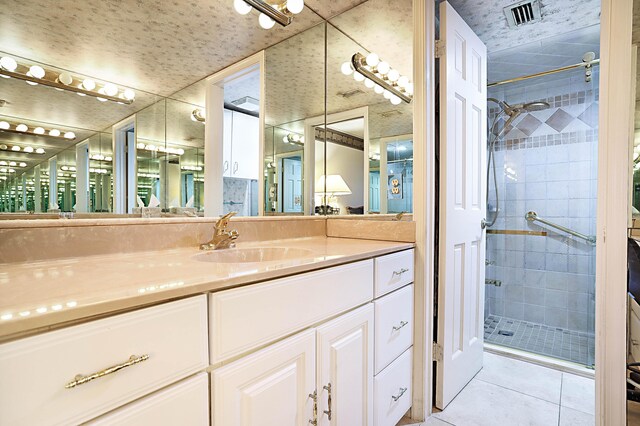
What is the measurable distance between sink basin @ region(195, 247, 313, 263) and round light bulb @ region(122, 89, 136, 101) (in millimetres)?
650

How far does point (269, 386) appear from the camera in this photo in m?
0.82

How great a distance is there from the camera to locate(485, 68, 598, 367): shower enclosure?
254 centimetres

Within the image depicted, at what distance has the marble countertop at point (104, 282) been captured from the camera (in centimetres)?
49

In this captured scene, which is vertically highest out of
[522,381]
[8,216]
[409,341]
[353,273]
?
[8,216]

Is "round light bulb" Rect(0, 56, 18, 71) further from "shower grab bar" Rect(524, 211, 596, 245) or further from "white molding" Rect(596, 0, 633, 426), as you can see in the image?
"shower grab bar" Rect(524, 211, 596, 245)

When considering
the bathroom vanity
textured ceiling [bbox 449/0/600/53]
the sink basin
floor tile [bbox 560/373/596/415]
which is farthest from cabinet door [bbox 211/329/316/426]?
textured ceiling [bbox 449/0/600/53]

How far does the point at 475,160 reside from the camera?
75.3 inches

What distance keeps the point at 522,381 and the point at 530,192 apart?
1.68 metres

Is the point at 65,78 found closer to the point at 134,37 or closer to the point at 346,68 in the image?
the point at 134,37

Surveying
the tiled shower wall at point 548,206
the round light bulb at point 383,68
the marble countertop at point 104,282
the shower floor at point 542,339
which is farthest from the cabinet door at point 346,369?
the tiled shower wall at point 548,206

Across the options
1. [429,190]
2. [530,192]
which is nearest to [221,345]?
[429,190]

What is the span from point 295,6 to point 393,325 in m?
1.71

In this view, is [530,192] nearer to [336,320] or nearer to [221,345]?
[336,320]

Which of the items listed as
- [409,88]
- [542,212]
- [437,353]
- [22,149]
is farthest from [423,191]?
[542,212]
